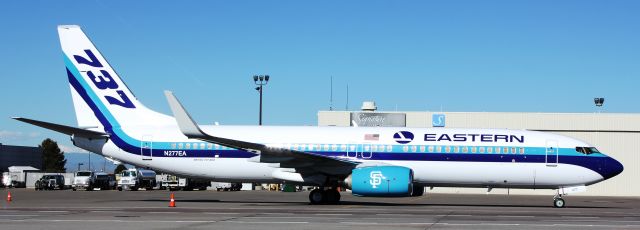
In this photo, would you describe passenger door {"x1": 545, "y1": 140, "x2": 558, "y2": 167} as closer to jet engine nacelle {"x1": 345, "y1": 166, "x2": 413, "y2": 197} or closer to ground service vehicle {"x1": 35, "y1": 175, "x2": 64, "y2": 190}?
jet engine nacelle {"x1": 345, "y1": 166, "x2": 413, "y2": 197}

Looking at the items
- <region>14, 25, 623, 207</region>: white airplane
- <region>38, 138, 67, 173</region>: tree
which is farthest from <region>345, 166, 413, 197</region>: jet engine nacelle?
<region>38, 138, 67, 173</region>: tree

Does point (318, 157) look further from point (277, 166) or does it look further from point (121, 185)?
point (121, 185)

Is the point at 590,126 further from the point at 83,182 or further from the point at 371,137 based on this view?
the point at 83,182

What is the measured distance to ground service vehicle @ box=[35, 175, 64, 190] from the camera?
230ft

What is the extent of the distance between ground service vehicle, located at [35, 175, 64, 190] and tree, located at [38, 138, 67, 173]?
343 ft

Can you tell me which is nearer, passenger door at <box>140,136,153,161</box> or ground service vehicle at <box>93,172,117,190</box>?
passenger door at <box>140,136,153,161</box>

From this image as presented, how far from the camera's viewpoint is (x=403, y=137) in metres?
35.8

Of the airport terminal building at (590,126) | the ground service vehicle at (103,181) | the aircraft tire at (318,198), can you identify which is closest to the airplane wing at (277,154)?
the aircraft tire at (318,198)

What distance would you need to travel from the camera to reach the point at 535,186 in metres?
35.9

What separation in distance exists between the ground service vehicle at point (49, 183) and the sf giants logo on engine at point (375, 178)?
44.7m

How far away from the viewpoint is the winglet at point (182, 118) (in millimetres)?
32031

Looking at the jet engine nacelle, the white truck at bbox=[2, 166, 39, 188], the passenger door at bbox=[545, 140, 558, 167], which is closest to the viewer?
the jet engine nacelle

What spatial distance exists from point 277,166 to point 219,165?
2.58m

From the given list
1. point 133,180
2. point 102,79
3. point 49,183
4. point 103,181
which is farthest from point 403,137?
point 49,183
